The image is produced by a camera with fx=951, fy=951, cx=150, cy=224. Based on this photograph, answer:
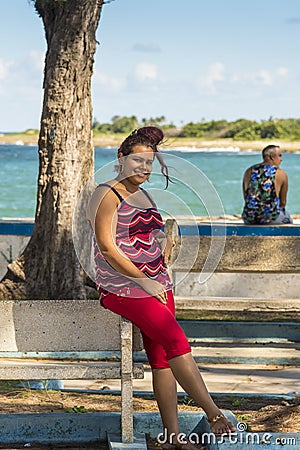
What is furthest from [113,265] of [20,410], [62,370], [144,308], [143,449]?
[20,410]

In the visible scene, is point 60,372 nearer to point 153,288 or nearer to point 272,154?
point 153,288

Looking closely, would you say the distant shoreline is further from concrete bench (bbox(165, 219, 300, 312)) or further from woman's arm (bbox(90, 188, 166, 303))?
woman's arm (bbox(90, 188, 166, 303))

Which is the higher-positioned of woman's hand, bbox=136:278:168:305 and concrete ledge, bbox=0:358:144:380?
woman's hand, bbox=136:278:168:305

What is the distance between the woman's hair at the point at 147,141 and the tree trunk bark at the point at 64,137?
12.3 ft

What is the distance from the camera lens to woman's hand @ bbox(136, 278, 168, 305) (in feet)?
14.3

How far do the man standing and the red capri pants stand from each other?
514 cm

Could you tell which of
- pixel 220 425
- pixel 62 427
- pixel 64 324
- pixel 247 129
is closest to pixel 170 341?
pixel 220 425

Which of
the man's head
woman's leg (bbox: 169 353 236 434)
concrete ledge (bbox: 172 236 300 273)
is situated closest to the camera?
woman's leg (bbox: 169 353 236 434)

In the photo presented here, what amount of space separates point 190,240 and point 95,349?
1797mm

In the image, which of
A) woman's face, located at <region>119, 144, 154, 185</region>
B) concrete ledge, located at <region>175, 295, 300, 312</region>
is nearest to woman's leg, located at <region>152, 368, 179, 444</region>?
woman's face, located at <region>119, 144, 154, 185</region>

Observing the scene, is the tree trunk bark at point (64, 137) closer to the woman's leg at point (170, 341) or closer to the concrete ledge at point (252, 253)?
the concrete ledge at point (252, 253)

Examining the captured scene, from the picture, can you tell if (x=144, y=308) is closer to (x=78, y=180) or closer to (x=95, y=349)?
(x=95, y=349)

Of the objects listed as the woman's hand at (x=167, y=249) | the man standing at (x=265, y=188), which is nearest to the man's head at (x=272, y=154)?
the man standing at (x=265, y=188)

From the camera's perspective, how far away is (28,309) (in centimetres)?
464
